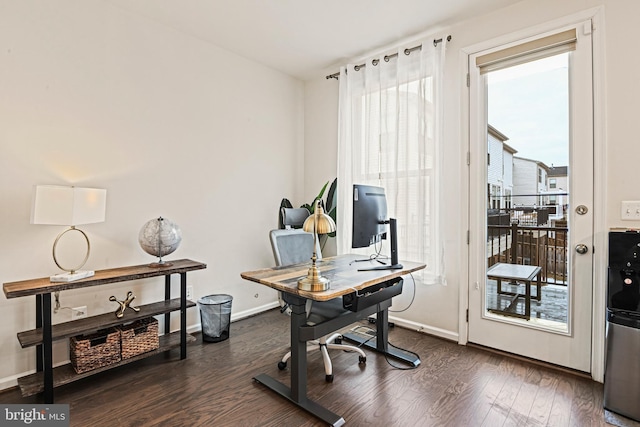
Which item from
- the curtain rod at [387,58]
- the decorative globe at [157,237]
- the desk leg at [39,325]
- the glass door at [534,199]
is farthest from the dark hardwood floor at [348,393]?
the curtain rod at [387,58]

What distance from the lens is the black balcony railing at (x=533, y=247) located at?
247cm

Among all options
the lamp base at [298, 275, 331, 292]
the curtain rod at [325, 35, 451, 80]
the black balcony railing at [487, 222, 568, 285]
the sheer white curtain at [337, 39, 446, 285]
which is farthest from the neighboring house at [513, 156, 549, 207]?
the lamp base at [298, 275, 331, 292]

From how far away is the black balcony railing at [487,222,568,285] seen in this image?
2.47 meters

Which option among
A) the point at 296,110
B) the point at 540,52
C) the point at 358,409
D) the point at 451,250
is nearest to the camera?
the point at 358,409

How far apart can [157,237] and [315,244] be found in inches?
53.3

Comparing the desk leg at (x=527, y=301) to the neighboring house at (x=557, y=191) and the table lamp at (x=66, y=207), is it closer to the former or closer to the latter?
the neighboring house at (x=557, y=191)

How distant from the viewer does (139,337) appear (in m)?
2.45

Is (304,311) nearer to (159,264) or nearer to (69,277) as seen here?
(159,264)

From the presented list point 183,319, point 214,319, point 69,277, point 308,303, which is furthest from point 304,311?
point 69,277

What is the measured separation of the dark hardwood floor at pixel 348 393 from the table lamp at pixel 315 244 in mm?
765

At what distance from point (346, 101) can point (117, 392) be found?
3.18 metres

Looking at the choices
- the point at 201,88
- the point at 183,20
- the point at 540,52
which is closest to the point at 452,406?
the point at 540,52

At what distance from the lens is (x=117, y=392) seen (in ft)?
7.08

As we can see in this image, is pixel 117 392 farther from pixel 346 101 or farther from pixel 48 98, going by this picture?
pixel 346 101
